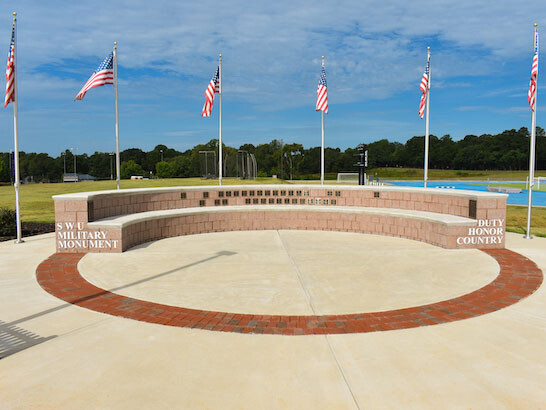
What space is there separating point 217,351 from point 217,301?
1.88 m

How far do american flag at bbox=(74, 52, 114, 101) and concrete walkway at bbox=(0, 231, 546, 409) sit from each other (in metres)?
6.01

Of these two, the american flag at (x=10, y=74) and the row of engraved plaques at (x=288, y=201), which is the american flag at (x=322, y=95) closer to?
the row of engraved plaques at (x=288, y=201)

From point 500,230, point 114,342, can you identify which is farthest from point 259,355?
point 500,230

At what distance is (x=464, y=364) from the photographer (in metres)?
4.45

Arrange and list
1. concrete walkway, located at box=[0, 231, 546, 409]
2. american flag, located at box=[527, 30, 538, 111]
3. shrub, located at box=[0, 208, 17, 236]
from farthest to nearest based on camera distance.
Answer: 1. shrub, located at box=[0, 208, 17, 236]
2. american flag, located at box=[527, 30, 538, 111]
3. concrete walkway, located at box=[0, 231, 546, 409]

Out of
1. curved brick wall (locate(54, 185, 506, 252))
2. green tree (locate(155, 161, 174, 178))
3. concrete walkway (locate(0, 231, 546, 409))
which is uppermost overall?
green tree (locate(155, 161, 174, 178))

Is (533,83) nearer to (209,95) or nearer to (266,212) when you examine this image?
(266,212)

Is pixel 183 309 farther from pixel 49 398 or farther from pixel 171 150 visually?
pixel 171 150

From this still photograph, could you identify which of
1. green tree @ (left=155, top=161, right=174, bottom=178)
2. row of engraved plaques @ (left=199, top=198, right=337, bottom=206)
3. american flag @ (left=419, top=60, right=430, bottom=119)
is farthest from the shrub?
green tree @ (left=155, top=161, right=174, bottom=178)

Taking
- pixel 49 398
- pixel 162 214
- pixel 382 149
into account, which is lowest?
pixel 49 398

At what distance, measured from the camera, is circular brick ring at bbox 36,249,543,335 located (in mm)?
5543

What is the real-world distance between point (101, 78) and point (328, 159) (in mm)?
80850

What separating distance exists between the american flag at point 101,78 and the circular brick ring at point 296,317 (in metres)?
6.73

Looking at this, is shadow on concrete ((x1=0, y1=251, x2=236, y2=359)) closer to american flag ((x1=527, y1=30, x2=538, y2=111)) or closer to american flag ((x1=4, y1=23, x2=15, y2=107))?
american flag ((x1=4, y1=23, x2=15, y2=107))
